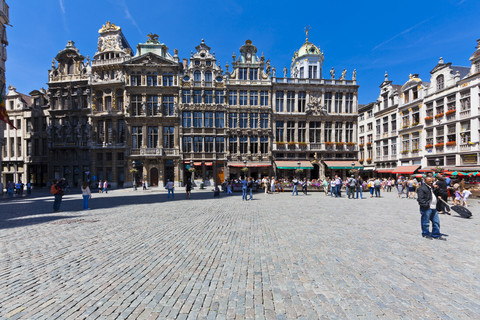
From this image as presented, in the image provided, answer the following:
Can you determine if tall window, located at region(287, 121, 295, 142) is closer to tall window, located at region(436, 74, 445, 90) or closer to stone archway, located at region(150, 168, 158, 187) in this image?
tall window, located at region(436, 74, 445, 90)

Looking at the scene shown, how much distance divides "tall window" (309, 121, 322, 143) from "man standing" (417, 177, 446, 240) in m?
29.6

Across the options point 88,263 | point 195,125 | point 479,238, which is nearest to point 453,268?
point 479,238

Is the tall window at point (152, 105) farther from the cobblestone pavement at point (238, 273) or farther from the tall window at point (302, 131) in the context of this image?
the cobblestone pavement at point (238, 273)

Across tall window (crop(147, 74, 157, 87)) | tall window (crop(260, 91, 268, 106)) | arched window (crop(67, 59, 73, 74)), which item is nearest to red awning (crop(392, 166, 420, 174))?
tall window (crop(260, 91, 268, 106))

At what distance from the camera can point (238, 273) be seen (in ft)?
15.1

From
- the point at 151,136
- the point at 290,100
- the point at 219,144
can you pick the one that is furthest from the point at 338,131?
the point at 151,136

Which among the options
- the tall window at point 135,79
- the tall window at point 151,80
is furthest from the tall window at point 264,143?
the tall window at point 135,79

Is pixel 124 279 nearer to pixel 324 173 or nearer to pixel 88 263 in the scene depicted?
pixel 88 263

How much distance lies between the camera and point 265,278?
4.41 meters

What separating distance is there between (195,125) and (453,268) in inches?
1289

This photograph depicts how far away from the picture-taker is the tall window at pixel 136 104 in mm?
34359

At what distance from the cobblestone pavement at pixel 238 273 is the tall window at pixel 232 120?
27.7 m

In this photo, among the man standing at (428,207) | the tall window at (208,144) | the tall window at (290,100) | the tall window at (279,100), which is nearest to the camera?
the man standing at (428,207)

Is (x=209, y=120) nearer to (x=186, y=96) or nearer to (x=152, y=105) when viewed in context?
(x=186, y=96)
